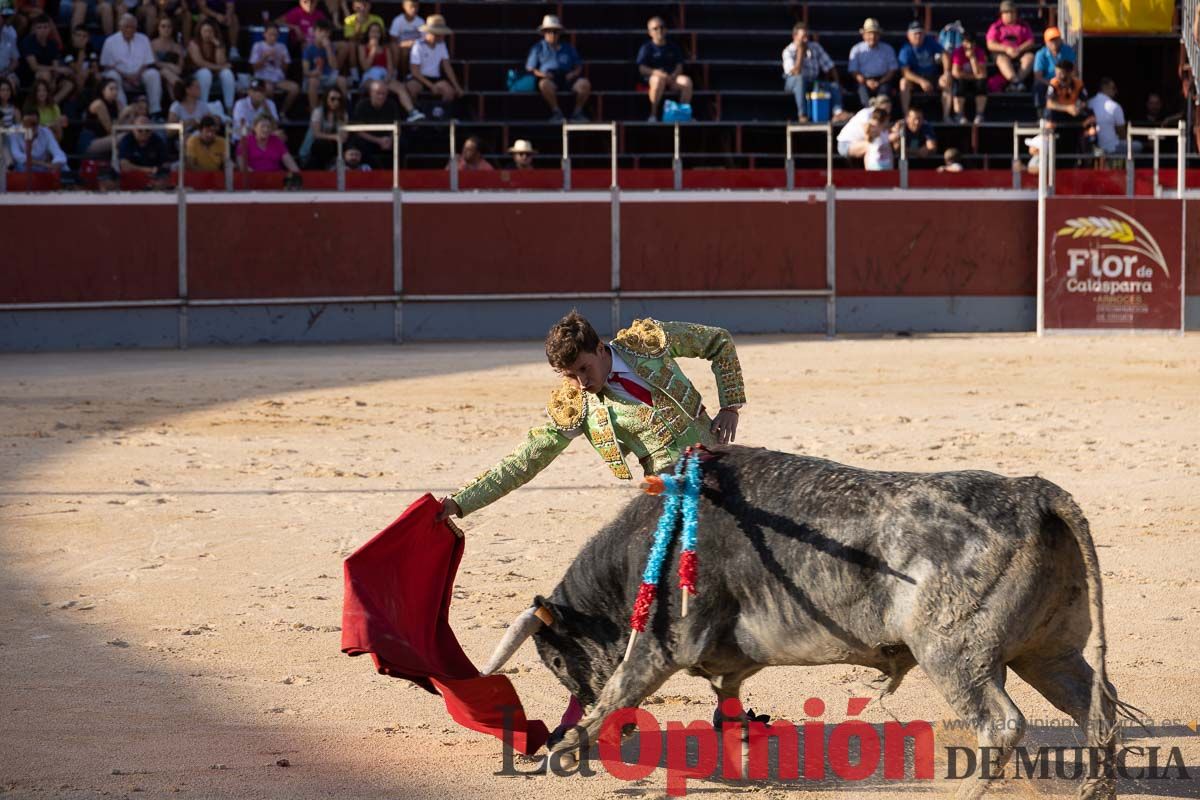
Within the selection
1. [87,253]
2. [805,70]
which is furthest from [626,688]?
[805,70]

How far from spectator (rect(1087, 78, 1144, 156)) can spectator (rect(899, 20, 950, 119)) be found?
1.36 m

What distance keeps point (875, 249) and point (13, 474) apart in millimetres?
8451

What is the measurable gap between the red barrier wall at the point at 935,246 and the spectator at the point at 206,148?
5.28m

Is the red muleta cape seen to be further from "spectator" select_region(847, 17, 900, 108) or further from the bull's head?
"spectator" select_region(847, 17, 900, 108)

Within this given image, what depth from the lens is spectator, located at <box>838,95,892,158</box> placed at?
14.3 m

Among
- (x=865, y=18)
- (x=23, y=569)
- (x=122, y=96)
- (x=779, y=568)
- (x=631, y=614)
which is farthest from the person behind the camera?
(x=865, y=18)

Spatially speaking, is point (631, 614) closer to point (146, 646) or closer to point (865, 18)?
point (146, 646)

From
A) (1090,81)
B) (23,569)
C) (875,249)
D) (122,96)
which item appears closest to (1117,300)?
(875,249)

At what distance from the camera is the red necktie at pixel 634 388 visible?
3.92m

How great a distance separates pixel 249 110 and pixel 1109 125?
783 centimetres

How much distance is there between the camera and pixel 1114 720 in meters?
3.36

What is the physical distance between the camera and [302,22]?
1473 centimetres

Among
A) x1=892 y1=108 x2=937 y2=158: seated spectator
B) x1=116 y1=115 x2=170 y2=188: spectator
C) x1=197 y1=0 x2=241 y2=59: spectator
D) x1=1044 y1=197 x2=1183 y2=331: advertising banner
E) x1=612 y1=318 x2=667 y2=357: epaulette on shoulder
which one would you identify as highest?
x1=197 y1=0 x2=241 y2=59: spectator

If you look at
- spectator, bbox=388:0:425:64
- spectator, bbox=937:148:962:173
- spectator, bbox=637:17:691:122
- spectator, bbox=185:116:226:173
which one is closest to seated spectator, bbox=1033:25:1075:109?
spectator, bbox=937:148:962:173
